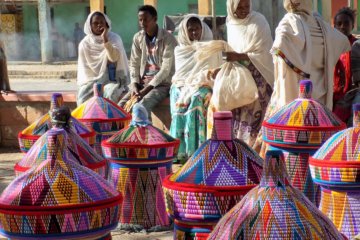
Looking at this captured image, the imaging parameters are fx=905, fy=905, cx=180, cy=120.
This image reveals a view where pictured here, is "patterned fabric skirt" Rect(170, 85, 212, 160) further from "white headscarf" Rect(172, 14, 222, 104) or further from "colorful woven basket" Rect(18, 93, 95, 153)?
"colorful woven basket" Rect(18, 93, 95, 153)

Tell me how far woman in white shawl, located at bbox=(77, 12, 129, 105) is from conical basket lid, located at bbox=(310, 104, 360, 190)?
581 cm

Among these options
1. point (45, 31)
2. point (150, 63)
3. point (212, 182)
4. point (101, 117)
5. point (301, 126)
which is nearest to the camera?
point (212, 182)

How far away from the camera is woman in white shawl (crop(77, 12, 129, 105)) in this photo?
34.1ft

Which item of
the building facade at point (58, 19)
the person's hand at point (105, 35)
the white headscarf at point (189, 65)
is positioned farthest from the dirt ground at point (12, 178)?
the building facade at point (58, 19)

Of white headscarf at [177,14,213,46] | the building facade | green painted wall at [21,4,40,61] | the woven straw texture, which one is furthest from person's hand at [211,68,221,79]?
green painted wall at [21,4,40,61]

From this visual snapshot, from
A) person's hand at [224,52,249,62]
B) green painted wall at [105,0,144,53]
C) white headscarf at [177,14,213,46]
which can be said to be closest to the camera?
person's hand at [224,52,249,62]

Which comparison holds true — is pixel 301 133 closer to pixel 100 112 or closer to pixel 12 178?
pixel 100 112

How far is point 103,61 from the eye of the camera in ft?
34.7

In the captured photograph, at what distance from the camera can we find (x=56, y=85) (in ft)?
73.0

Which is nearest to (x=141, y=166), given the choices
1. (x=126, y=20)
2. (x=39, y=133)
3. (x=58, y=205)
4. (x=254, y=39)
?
(x=39, y=133)

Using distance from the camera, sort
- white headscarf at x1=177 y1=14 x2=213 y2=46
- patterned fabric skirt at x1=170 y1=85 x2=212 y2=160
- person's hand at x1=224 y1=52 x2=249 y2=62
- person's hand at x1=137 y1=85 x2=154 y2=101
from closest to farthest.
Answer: person's hand at x1=224 y1=52 x2=249 y2=62 < patterned fabric skirt at x1=170 y1=85 x2=212 y2=160 < white headscarf at x1=177 y1=14 x2=213 y2=46 < person's hand at x1=137 y1=85 x2=154 y2=101

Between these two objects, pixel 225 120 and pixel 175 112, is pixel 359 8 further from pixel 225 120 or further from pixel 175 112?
pixel 225 120

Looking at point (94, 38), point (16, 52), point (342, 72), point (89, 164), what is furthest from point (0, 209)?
point (16, 52)

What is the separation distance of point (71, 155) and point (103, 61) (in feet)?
18.5
